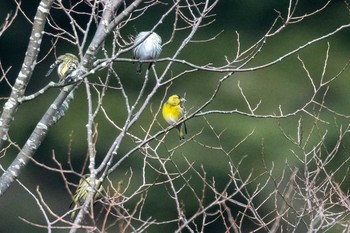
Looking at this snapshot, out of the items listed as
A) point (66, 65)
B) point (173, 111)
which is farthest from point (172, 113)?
point (66, 65)

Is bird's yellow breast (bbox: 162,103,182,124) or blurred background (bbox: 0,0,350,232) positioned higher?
bird's yellow breast (bbox: 162,103,182,124)

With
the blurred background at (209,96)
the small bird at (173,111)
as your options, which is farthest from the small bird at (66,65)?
the blurred background at (209,96)

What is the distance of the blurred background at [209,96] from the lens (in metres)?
17.4

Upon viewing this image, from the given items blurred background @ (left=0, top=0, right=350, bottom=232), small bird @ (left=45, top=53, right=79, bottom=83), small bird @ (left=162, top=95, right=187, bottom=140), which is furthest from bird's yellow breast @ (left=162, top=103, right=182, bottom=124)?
blurred background @ (left=0, top=0, right=350, bottom=232)

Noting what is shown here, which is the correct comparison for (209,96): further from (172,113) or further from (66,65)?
(66,65)

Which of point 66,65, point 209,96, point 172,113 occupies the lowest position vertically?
point 209,96

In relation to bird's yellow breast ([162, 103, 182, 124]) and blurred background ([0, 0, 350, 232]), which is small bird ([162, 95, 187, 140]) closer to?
bird's yellow breast ([162, 103, 182, 124])

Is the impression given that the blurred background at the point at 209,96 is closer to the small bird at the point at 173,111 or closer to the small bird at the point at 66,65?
the small bird at the point at 173,111

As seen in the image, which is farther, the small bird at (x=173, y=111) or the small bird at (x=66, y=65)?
the small bird at (x=173, y=111)

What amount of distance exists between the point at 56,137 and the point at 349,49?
4.67m

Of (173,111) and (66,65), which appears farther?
(173,111)

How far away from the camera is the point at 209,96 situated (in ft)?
59.5

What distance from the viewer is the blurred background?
17438mm

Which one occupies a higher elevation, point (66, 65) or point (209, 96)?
point (66, 65)
